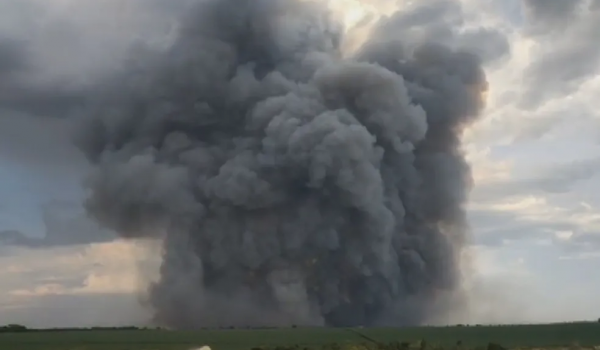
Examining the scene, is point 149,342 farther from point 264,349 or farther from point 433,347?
point 433,347

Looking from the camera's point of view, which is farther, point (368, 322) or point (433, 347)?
point (368, 322)

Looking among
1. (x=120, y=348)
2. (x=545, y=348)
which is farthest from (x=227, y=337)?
(x=545, y=348)

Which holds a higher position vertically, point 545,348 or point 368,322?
point 368,322

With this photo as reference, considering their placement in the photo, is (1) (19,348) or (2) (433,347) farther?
(1) (19,348)

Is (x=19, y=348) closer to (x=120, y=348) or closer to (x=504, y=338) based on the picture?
(x=120, y=348)

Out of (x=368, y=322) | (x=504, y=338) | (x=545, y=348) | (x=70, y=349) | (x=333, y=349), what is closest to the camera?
(x=333, y=349)

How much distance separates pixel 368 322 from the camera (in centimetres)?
6594

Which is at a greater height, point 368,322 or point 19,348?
point 368,322

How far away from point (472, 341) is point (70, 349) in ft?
64.2

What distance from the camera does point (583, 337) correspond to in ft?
142

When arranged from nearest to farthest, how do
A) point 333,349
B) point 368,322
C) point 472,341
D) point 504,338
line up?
1. point 333,349
2. point 472,341
3. point 504,338
4. point 368,322

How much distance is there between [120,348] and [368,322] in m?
32.3

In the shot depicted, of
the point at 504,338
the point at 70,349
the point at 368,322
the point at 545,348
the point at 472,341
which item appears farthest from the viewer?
the point at 368,322

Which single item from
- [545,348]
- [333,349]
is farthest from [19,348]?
[545,348]
